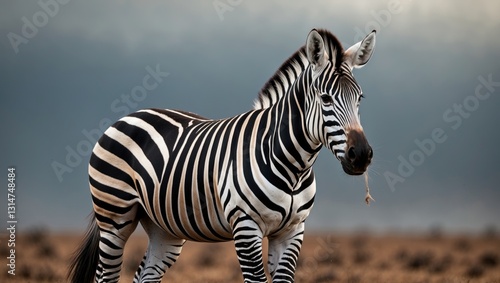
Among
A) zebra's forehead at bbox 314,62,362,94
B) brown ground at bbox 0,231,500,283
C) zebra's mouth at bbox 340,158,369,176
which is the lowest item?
brown ground at bbox 0,231,500,283

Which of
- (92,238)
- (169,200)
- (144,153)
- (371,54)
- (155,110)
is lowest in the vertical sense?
(92,238)

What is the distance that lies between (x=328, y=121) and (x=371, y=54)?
94cm

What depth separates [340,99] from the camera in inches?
219

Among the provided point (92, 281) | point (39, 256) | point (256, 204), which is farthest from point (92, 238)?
point (39, 256)

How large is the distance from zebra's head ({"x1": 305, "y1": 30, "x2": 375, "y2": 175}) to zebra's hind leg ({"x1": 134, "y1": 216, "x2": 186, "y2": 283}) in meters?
2.55

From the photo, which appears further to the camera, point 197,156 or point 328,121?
point 197,156

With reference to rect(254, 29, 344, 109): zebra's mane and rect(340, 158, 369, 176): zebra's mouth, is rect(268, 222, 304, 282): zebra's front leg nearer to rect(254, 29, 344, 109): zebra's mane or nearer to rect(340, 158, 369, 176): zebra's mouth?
rect(340, 158, 369, 176): zebra's mouth

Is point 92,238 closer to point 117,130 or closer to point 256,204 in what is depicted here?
point 117,130

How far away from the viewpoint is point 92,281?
775cm

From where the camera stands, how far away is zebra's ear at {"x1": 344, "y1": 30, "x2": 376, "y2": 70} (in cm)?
598

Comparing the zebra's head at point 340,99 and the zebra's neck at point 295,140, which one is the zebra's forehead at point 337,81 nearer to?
the zebra's head at point 340,99

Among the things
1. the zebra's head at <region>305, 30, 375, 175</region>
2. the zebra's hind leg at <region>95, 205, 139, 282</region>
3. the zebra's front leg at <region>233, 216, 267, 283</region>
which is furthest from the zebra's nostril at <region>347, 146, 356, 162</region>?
the zebra's hind leg at <region>95, 205, 139, 282</region>

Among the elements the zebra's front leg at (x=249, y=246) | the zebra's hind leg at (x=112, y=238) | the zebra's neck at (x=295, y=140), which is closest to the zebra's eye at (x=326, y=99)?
the zebra's neck at (x=295, y=140)

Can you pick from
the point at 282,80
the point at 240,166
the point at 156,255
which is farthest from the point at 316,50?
the point at 156,255
